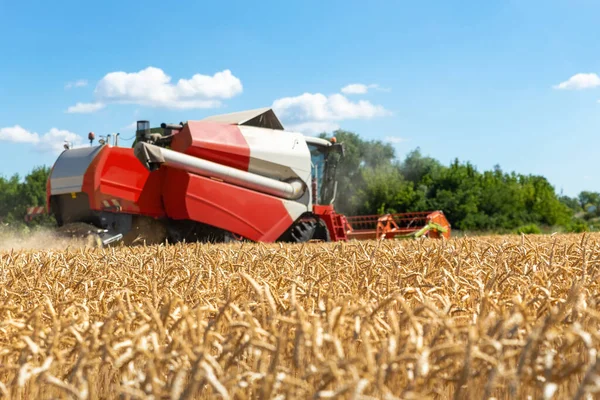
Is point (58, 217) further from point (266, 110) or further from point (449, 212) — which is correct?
point (449, 212)

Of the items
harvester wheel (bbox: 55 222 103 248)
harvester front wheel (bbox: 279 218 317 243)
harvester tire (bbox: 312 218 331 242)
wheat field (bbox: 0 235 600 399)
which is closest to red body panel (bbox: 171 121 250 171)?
harvester front wheel (bbox: 279 218 317 243)

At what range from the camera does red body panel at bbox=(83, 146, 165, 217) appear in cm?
1141

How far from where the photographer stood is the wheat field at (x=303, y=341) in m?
1.57

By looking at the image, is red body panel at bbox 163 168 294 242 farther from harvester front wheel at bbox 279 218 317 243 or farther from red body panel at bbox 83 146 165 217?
harvester front wheel at bbox 279 218 317 243

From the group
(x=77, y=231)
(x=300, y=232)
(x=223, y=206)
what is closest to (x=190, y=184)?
(x=223, y=206)

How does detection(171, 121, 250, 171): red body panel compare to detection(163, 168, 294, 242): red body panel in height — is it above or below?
above

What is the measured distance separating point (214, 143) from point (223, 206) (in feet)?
3.61

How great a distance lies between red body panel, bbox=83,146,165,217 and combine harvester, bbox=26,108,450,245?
0.05ft

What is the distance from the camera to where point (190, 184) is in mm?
11453

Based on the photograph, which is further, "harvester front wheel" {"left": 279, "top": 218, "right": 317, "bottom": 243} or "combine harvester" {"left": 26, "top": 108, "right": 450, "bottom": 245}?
"harvester front wheel" {"left": 279, "top": 218, "right": 317, "bottom": 243}

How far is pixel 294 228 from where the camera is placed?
13.7 m

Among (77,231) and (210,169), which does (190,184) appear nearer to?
(210,169)

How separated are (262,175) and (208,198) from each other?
4.87 feet

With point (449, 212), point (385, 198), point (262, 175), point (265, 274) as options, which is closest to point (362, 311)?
point (265, 274)
